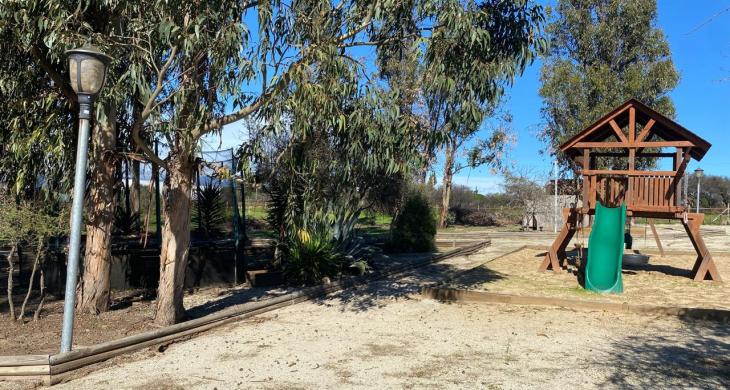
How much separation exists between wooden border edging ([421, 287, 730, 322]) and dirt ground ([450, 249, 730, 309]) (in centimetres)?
62

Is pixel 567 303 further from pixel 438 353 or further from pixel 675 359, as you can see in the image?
pixel 438 353

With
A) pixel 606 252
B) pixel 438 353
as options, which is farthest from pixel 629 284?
pixel 438 353

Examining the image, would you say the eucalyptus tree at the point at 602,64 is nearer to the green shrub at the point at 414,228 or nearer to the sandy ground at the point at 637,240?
the sandy ground at the point at 637,240

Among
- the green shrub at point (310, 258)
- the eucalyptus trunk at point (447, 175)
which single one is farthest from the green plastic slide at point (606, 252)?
the eucalyptus trunk at point (447, 175)

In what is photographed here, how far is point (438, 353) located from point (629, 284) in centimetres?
701

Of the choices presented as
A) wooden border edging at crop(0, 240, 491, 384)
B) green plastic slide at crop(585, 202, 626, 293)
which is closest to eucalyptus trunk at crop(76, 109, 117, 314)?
wooden border edging at crop(0, 240, 491, 384)

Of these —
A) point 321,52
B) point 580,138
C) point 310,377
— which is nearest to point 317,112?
point 321,52

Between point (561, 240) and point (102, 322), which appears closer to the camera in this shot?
point (102, 322)

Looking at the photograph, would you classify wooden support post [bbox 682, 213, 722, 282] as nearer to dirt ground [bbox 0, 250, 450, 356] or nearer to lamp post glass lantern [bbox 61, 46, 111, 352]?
dirt ground [bbox 0, 250, 450, 356]

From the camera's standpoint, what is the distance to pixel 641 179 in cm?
1284

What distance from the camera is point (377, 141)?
794 centimetres

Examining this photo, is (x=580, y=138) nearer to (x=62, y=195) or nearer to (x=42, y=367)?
(x=62, y=195)

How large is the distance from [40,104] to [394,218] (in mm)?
12583

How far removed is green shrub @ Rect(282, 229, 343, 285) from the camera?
38.5ft
